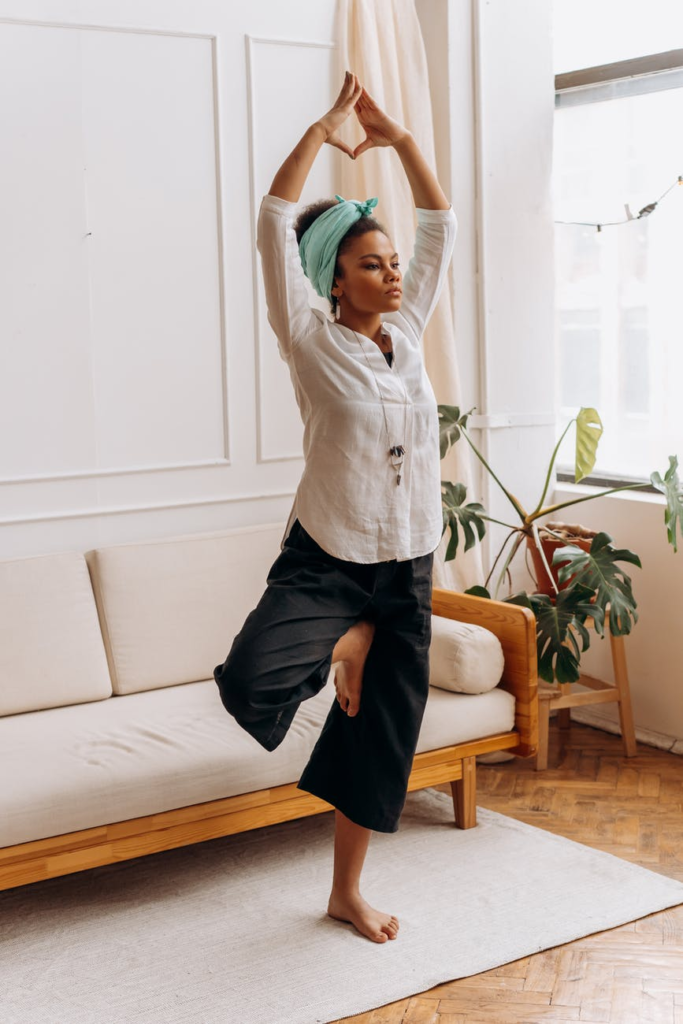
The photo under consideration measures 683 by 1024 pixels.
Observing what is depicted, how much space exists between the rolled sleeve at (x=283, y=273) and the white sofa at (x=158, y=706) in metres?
0.98

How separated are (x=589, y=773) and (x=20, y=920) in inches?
68.2

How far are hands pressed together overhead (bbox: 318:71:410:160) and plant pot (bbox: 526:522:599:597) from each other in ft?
5.01

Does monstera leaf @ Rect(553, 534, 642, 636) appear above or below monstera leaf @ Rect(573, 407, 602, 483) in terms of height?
below

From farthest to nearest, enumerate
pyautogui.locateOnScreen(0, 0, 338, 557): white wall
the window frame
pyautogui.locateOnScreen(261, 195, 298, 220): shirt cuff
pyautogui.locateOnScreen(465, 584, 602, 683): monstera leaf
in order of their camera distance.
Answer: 1. the window frame
2. pyautogui.locateOnScreen(465, 584, 602, 683): monstera leaf
3. pyautogui.locateOnScreen(0, 0, 338, 557): white wall
4. pyautogui.locateOnScreen(261, 195, 298, 220): shirt cuff

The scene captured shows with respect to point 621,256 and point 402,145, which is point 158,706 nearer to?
point 402,145

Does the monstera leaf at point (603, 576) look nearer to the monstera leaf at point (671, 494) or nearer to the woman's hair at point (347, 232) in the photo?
the monstera leaf at point (671, 494)

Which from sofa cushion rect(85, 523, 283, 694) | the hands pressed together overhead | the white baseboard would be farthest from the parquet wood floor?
the hands pressed together overhead

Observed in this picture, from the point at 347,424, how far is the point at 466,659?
1.00m

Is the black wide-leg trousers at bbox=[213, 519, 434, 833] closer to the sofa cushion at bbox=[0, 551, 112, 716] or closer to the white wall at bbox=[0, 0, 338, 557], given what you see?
the sofa cushion at bbox=[0, 551, 112, 716]

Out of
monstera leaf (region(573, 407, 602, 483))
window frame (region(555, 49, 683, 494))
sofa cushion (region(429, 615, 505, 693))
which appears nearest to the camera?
sofa cushion (region(429, 615, 505, 693))

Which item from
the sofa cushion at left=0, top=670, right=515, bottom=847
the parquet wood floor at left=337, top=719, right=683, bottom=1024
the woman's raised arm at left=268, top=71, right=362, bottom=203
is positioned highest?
the woman's raised arm at left=268, top=71, right=362, bottom=203

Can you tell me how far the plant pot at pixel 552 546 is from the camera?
355 centimetres

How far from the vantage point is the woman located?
7.19ft

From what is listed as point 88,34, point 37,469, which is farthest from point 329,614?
point 88,34
